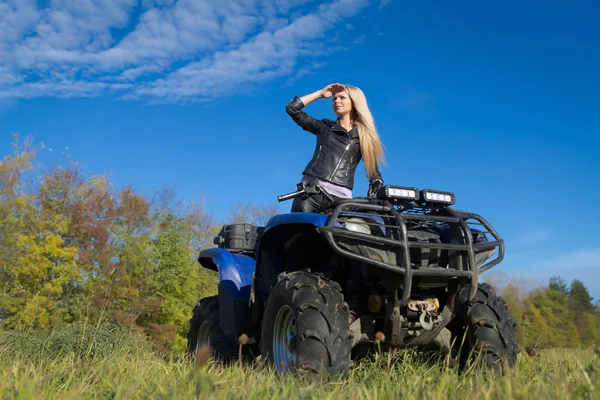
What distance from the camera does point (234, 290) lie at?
504 cm

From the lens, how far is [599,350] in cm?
275

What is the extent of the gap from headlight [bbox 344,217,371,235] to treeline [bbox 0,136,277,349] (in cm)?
2499

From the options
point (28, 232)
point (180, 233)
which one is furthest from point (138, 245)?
point (28, 232)

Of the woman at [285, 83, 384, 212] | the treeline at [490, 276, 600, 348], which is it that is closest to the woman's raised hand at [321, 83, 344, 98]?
the woman at [285, 83, 384, 212]

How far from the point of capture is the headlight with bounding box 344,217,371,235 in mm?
3812

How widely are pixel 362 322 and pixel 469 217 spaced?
1.10 meters

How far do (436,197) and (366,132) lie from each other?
1275 mm

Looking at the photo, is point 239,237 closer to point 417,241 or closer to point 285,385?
point 417,241

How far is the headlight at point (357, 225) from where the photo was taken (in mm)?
3812

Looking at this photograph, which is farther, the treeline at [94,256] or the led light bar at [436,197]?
the treeline at [94,256]

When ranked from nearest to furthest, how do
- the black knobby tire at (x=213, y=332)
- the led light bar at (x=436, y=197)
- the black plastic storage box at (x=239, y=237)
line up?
the led light bar at (x=436, y=197), the black knobby tire at (x=213, y=332), the black plastic storage box at (x=239, y=237)

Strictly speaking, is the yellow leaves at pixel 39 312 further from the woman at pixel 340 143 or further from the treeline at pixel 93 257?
the woman at pixel 340 143

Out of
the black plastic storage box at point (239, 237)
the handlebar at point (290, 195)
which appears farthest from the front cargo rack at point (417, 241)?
the black plastic storage box at point (239, 237)

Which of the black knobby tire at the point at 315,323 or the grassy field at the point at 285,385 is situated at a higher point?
the black knobby tire at the point at 315,323
